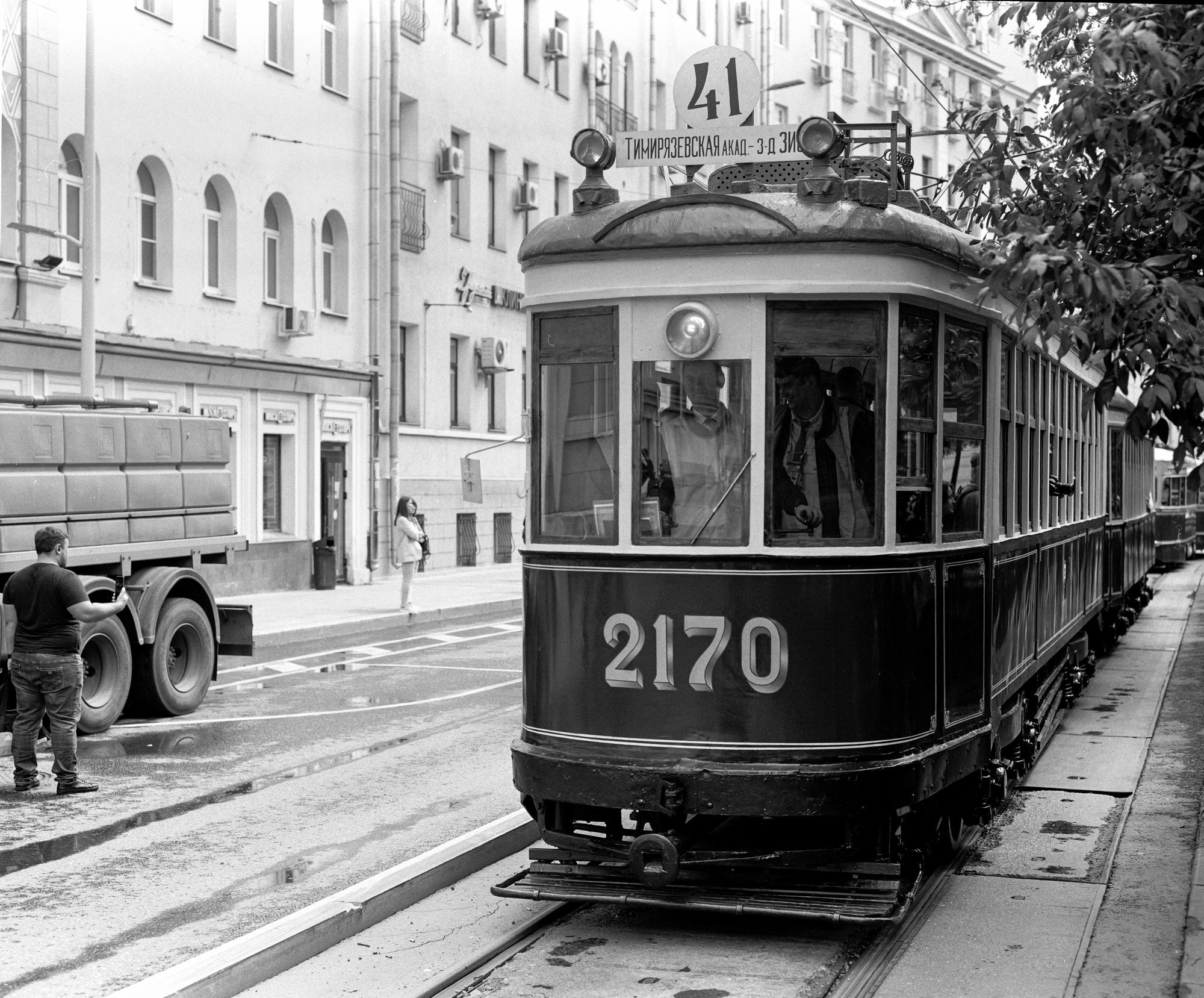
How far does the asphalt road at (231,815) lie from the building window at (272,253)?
12.5 m

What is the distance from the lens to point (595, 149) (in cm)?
711

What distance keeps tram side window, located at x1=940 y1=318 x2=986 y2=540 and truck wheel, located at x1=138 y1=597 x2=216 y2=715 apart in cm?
760

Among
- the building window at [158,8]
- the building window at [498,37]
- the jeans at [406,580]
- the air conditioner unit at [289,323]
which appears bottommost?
the jeans at [406,580]

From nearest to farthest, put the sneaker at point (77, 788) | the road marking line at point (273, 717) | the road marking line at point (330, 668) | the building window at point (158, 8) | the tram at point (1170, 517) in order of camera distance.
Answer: the sneaker at point (77, 788) < the road marking line at point (273, 717) < the road marking line at point (330, 668) < the building window at point (158, 8) < the tram at point (1170, 517)

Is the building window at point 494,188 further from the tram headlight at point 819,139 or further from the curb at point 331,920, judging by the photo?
the tram headlight at point 819,139

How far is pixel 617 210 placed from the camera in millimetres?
6965

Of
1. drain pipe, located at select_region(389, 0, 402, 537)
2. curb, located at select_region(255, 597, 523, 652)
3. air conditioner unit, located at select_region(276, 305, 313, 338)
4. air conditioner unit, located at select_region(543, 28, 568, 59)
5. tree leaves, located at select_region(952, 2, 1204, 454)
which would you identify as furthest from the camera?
air conditioner unit, located at select_region(543, 28, 568, 59)

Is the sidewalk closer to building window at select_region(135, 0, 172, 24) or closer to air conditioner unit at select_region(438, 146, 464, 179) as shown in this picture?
air conditioner unit at select_region(438, 146, 464, 179)

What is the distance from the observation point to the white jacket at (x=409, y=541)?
73.4ft

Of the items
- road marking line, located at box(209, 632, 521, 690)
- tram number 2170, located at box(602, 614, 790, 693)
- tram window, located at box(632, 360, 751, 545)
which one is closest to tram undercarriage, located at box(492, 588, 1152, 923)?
tram number 2170, located at box(602, 614, 790, 693)

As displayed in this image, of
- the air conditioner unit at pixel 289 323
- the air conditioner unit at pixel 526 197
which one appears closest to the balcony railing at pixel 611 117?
the air conditioner unit at pixel 526 197

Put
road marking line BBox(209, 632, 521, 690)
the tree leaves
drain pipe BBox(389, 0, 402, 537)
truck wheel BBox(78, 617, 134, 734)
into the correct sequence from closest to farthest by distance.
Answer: the tree leaves → truck wheel BBox(78, 617, 134, 734) → road marking line BBox(209, 632, 521, 690) → drain pipe BBox(389, 0, 402, 537)

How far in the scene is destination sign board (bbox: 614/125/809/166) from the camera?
7.22 m

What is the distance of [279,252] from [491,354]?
7.29 metres
